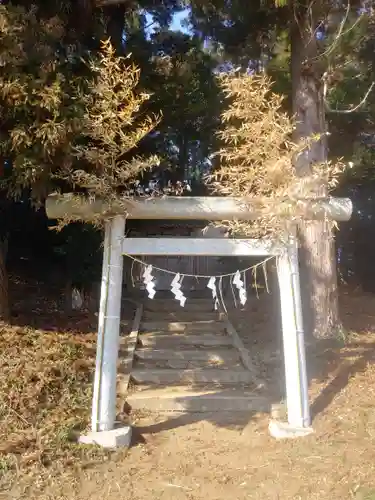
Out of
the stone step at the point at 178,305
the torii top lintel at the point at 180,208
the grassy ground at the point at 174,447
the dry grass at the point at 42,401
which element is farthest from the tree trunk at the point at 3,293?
the stone step at the point at 178,305

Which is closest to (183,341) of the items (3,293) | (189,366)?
(189,366)

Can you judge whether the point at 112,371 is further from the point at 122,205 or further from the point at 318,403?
the point at 318,403

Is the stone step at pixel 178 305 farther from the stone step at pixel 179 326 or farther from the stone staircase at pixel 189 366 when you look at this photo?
the stone step at pixel 179 326

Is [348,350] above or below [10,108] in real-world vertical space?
below

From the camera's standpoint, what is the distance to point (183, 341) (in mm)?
7926

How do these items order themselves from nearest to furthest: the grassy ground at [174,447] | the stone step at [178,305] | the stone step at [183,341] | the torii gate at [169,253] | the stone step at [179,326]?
the grassy ground at [174,447]
the torii gate at [169,253]
the stone step at [183,341]
the stone step at [179,326]
the stone step at [178,305]

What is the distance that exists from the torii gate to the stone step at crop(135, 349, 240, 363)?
2350 millimetres

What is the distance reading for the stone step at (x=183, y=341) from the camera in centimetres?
784

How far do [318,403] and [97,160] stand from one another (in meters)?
→ 3.48

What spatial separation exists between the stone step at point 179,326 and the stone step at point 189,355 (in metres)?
1.22

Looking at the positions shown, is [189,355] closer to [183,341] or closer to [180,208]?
Answer: [183,341]

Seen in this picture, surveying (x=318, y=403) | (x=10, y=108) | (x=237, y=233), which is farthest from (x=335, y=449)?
(x=10, y=108)

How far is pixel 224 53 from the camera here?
27.8ft

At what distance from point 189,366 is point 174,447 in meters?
2.07
